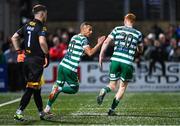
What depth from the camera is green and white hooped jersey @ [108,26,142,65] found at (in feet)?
47.4

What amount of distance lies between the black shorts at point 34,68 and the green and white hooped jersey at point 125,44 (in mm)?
1934

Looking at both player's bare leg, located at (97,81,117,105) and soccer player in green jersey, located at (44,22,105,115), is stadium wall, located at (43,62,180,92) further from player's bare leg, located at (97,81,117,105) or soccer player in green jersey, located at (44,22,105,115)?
soccer player in green jersey, located at (44,22,105,115)

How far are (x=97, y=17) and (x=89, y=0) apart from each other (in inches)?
36.7

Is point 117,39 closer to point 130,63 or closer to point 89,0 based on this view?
point 130,63

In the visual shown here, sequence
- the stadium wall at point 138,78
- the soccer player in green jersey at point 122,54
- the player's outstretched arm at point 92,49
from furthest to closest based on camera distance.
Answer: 1. the stadium wall at point 138,78
2. the soccer player in green jersey at point 122,54
3. the player's outstretched arm at point 92,49

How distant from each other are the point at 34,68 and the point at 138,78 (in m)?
13.6

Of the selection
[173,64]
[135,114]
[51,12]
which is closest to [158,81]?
[173,64]

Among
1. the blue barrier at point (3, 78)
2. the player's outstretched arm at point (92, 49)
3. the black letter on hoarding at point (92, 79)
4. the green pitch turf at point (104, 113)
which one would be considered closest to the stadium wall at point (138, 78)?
the black letter on hoarding at point (92, 79)

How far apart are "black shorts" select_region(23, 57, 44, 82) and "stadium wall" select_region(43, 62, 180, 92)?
13.2 metres

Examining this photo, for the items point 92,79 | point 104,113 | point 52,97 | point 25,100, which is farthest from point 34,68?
point 92,79

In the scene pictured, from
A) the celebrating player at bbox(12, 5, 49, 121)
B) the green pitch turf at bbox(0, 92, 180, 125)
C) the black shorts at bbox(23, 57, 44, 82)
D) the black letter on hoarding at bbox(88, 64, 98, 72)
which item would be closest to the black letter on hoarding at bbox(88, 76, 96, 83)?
the black letter on hoarding at bbox(88, 64, 98, 72)

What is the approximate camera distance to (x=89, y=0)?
34125mm

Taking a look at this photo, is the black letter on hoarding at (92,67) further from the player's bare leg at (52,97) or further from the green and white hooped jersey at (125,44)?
the player's bare leg at (52,97)

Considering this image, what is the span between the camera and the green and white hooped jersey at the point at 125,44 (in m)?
14.5
